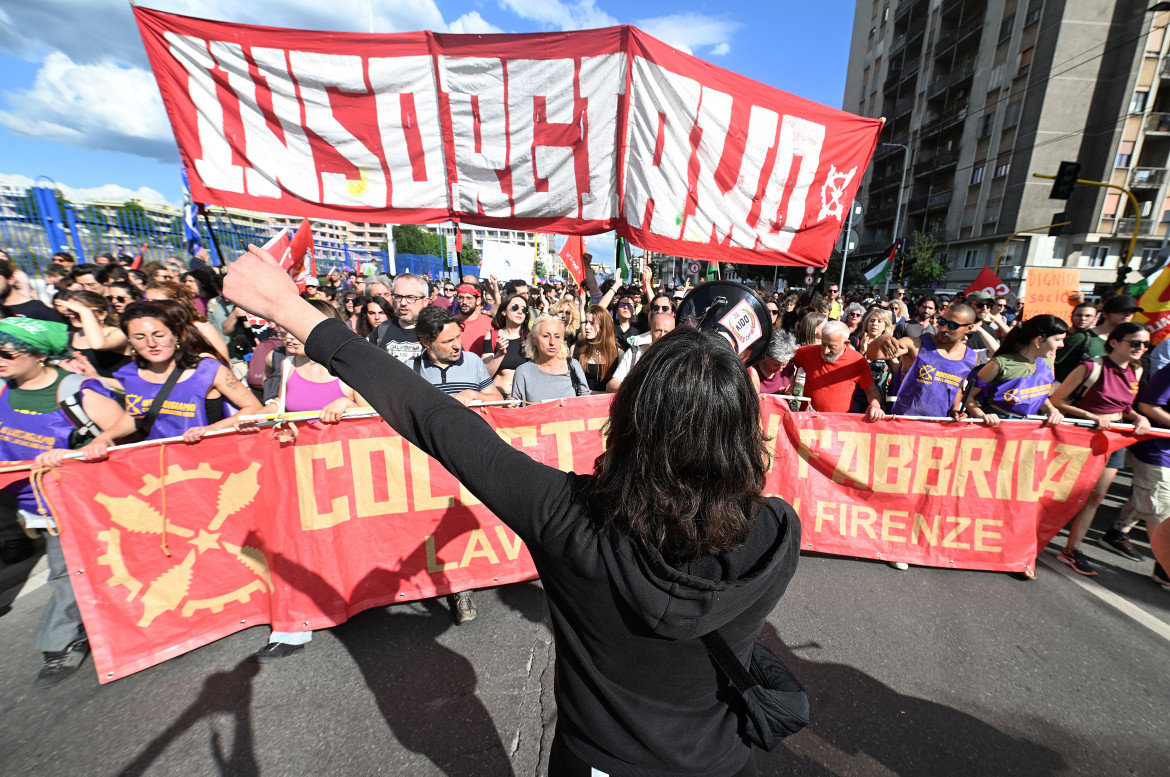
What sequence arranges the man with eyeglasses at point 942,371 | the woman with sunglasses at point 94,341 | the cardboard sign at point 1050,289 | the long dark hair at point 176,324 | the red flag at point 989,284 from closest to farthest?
the long dark hair at point 176,324
the woman with sunglasses at point 94,341
the man with eyeglasses at point 942,371
the cardboard sign at point 1050,289
the red flag at point 989,284

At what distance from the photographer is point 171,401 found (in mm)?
3025

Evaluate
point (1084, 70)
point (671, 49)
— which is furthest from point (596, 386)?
point (1084, 70)

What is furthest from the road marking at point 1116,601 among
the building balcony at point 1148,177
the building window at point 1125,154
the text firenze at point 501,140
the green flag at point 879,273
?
the building balcony at point 1148,177

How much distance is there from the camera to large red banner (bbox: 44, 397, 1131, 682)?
8.70 feet

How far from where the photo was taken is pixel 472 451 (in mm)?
1021

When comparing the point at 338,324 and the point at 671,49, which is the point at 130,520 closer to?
the point at 338,324

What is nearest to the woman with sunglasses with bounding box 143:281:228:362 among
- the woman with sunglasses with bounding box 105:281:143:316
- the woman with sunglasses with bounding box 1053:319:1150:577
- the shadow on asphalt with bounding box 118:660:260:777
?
the woman with sunglasses with bounding box 105:281:143:316

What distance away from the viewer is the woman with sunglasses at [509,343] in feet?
16.2

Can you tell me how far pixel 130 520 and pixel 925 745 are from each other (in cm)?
410

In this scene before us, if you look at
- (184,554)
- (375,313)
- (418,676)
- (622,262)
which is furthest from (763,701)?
(375,313)

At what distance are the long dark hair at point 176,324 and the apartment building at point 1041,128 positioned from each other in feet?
101

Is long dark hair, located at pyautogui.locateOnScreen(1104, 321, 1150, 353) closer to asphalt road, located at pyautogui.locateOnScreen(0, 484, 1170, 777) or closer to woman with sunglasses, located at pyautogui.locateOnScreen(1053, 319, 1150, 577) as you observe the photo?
woman with sunglasses, located at pyautogui.locateOnScreen(1053, 319, 1150, 577)

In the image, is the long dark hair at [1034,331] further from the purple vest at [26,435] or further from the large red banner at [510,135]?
the purple vest at [26,435]

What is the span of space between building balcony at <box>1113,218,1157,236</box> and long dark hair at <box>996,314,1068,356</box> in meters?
39.6
